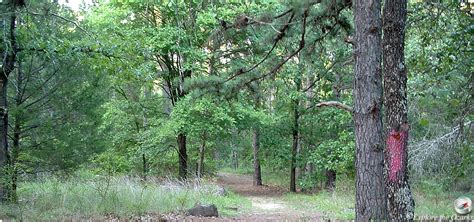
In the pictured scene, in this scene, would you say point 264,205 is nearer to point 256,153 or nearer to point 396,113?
point 256,153

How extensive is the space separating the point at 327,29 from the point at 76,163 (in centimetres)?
733

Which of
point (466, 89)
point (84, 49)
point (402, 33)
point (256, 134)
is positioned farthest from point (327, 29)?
point (256, 134)

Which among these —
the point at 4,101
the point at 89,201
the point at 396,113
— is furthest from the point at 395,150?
the point at 4,101

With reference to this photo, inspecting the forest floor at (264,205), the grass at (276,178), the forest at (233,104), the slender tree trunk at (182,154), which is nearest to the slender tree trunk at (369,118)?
the forest at (233,104)

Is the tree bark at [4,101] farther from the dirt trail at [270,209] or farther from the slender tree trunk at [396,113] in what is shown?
the slender tree trunk at [396,113]

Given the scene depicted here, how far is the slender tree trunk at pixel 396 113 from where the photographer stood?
4.80m

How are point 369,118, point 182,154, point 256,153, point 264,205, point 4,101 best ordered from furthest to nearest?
point 256,153 → point 182,154 → point 264,205 → point 4,101 → point 369,118

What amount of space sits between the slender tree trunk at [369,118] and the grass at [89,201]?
188 inches

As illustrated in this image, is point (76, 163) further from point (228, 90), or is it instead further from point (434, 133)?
point (434, 133)

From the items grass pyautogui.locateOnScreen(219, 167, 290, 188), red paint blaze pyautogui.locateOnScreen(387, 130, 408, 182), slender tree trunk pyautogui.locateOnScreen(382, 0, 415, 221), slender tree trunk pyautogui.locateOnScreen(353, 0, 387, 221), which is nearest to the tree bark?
slender tree trunk pyautogui.locateOnScreen(353, 0, 387, 221)

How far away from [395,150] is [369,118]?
20.3 inches

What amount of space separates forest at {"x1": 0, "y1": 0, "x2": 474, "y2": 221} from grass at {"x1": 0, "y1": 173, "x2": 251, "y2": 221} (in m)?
0.05

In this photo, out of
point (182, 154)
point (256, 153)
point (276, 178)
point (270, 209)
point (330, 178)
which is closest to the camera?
point (270, 209)

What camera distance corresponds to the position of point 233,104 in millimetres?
10008
